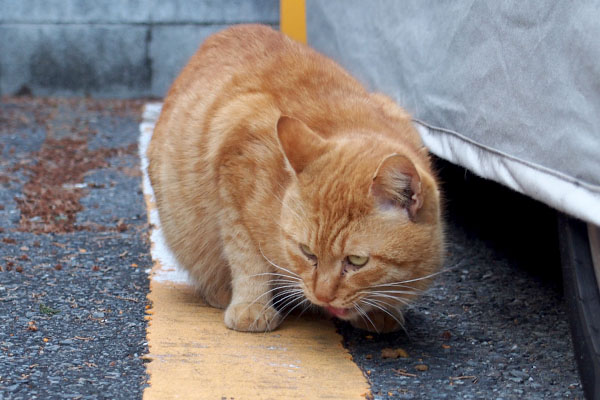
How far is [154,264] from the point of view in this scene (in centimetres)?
339

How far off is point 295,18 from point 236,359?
3.67 meters

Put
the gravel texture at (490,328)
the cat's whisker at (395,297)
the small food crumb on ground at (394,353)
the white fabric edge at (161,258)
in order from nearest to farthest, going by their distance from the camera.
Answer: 1. the gravel texture at (490,328)
2. the cat's whisker at (395,297)
3. the small food crumb on ground at (394,353)
4. the white fabric edge at (161,258)

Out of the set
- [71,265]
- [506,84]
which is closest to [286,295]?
[71,265]

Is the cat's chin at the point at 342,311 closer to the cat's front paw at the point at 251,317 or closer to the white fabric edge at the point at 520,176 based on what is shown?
the cat's front paw at the point at 251,317

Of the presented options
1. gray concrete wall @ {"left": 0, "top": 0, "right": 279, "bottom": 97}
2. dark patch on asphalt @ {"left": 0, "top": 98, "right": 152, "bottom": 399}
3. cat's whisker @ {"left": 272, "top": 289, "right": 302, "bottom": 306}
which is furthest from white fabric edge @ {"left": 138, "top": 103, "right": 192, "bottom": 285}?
gray concrete wall @ {"left": 0, "top": 0, "right": 279, "bottom": 97}

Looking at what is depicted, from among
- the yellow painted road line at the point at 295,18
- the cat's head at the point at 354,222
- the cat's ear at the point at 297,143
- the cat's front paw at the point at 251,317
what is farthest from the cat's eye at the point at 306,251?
the yellow painted road line at the point at 295,18

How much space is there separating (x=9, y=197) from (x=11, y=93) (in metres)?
3.77

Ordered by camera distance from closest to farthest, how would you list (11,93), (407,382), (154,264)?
(407,382)
(154,264)
(11,93)

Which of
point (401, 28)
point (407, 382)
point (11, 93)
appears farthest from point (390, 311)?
point (11, 93)

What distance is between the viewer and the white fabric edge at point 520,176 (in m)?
1.97

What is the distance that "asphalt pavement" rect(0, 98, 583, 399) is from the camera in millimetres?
2270

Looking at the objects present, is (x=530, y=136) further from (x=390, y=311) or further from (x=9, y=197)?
(x=9, y=197)

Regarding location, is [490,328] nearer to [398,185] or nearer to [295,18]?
[398,185]

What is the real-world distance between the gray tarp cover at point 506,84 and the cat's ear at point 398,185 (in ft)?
1.14
